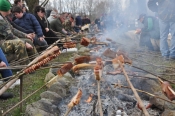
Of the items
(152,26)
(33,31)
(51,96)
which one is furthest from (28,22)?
(152,26)

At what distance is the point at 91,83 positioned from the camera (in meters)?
3.51

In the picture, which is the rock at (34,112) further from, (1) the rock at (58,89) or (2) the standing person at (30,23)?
(2) the standing person at (30,23)

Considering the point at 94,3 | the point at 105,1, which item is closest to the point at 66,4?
the point at 94,3

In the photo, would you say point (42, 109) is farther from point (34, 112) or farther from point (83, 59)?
point (83, 59)

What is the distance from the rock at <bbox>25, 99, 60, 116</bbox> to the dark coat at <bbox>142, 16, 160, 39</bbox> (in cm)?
650

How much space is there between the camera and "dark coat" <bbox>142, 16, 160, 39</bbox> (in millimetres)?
8125

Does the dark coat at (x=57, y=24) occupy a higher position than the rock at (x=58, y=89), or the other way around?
the dark coat at (x=57, y=24)

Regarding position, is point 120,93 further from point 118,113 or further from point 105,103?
point 118,113

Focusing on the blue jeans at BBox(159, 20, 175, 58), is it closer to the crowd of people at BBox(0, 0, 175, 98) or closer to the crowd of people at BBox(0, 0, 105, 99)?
the crowd of people at BBox(0, 0, 175, 98)

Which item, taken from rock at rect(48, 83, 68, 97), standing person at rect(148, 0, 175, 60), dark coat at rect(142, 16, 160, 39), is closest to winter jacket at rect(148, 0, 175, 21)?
standing person at rect(148, 0, 175, 60)

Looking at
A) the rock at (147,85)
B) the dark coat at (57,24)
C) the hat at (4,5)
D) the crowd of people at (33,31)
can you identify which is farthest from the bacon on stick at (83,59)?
the dark coat at (57,24)

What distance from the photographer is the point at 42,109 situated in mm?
2512

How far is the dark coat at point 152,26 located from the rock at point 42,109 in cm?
650

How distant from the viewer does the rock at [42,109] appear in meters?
2.38
